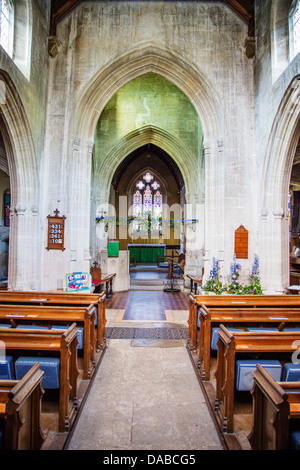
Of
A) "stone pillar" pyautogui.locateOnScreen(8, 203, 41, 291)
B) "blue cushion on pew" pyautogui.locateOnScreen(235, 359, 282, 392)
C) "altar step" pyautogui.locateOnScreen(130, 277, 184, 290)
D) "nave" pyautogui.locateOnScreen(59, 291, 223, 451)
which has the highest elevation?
"stone pillar" pyautogui.locateOnScreen(8, 203, 41, 291)

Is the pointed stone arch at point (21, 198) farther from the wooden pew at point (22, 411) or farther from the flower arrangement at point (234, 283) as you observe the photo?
the wooden pew at point (22, 411)

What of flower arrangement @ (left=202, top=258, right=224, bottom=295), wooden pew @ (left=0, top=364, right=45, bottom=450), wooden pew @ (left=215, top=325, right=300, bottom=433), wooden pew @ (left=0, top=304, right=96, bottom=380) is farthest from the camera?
flower arrangement @ (left=202, top=258, right=224, bottom=295)

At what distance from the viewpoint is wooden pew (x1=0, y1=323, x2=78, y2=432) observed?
2.49 m

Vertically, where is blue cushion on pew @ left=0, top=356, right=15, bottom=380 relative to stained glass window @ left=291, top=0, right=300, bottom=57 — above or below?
below

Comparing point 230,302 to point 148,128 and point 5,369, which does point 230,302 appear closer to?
point 5,369

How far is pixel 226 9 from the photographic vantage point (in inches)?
315

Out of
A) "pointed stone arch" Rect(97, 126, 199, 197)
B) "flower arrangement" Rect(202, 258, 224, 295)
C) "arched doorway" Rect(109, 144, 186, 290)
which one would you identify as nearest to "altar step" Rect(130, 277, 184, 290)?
"flower arrangement" Rect(202, 258, 224, 295)

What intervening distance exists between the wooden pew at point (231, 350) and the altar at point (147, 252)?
46.4 ft

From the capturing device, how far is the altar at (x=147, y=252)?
17.0 metres

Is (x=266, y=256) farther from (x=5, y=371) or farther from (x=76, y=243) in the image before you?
(x=5, y=371)

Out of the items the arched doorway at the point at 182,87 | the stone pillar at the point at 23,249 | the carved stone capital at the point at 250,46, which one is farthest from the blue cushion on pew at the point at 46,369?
the carved stone capital at the point at 250,46

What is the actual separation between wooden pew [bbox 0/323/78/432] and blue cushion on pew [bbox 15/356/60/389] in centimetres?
11

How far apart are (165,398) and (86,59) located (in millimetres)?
8416

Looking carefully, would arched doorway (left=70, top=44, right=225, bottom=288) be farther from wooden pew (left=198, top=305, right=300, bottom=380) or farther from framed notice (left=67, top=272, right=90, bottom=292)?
wooden pew (left=198, top=305, right=300, bottom=380)
